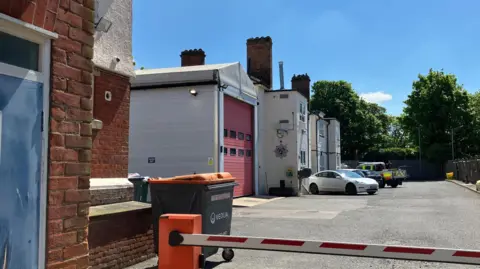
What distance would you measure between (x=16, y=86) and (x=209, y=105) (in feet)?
48.4

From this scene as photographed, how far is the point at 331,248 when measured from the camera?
3744 millimetres

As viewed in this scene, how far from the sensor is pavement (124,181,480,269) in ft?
23.8

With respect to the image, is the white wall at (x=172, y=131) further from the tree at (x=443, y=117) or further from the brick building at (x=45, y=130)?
the tree at (x=443, y=117)

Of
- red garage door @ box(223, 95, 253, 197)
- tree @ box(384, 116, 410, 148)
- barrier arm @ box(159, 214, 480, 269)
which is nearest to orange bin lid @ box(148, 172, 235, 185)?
barrier arm @ box(159, 214, 480, 269)

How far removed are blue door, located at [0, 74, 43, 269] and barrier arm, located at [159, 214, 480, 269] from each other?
4.15 ft

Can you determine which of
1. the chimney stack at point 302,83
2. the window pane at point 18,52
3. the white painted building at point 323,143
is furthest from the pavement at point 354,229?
the white painted building at point 323,143

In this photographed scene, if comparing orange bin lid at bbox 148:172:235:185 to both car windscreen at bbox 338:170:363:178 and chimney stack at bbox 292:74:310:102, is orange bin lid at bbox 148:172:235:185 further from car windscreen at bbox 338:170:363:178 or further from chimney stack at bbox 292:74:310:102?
chimney stack at bbox 292:74:310:102

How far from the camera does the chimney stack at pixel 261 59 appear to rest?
2670cm

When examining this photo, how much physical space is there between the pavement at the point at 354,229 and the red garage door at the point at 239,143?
343 centimetres

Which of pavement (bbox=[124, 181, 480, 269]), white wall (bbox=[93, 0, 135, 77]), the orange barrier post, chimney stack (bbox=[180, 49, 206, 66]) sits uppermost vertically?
chimney stack (bbox=[180, 49, 206, 66])

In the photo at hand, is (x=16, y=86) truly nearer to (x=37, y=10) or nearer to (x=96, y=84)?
(x=37, y=10)

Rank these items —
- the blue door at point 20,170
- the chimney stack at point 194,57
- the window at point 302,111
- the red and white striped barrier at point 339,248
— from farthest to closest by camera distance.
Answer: the window at point 302,111, the chimney stack at point 194,57, the red and white striped barrier at point 339,248, the blue door at point 20,170

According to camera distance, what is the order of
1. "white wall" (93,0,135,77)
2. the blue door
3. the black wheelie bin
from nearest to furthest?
the blue door → the black wheelie bin → "white wall" (93,0,135,77)

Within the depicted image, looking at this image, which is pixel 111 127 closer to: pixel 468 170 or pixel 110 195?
pixel 110 195
